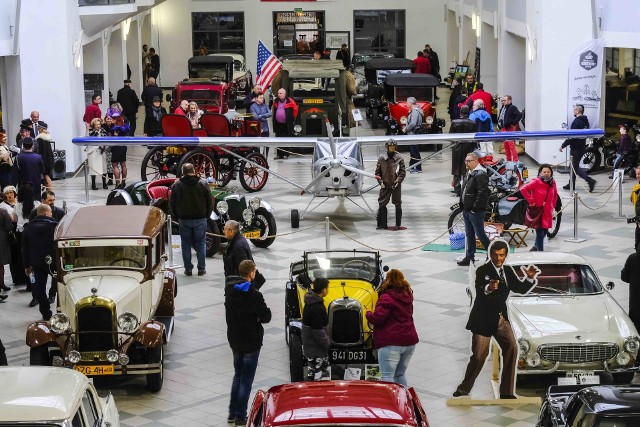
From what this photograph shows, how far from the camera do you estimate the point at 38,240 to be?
A: 600 inches

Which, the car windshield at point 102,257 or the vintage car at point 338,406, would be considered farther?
the car windshield at point 102,257

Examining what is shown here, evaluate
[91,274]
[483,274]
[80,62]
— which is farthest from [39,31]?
[483,274]

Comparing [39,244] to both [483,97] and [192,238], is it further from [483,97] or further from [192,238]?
[483,97]

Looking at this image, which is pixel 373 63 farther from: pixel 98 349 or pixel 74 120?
pixel 98 349

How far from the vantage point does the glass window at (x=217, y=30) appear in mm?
49719

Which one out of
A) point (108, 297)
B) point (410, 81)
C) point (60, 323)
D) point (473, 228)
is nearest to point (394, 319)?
point (108, 297)

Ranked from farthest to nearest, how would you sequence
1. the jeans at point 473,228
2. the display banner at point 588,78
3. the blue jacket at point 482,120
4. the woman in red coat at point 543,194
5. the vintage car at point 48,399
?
the blue jacket at point 482,120, the display banner at point 588,78, the woman in red coat at point 543,194, the jeans at point 473,228, the vintage car at point 48,399

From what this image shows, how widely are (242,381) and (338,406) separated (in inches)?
123

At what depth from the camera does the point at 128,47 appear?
4234 centimetres

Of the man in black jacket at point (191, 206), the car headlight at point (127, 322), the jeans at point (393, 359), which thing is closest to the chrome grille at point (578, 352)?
the jeans at point (393, 359)

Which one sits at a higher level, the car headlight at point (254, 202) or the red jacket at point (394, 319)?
the car headlight at point (254, 202)

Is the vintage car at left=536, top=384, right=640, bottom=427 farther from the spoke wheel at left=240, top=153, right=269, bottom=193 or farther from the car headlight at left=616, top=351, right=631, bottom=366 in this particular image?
the spoke wheel at left=240, top=153, right=269, bottom=193

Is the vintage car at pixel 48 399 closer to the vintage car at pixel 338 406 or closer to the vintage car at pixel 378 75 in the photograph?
the vintage car at pixel 338 406

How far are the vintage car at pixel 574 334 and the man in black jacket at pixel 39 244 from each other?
226 inches
